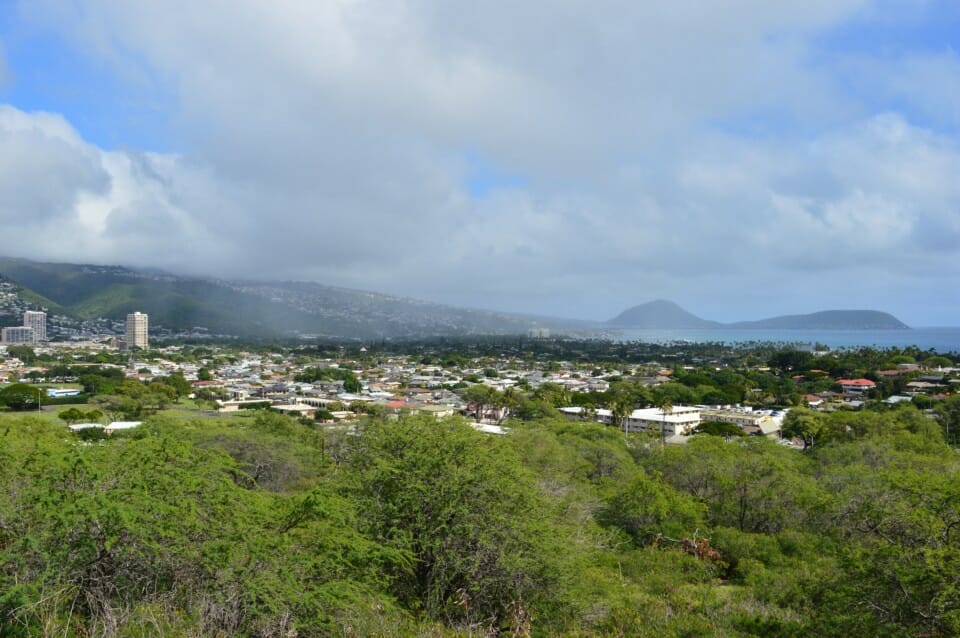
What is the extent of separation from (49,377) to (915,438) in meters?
74.2

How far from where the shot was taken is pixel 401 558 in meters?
8.12

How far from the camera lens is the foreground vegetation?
6.16 metres

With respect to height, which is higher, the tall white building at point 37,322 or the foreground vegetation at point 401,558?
the foreground vegetation at point 401,558

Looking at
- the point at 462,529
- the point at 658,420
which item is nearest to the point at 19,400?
the point at 658,420

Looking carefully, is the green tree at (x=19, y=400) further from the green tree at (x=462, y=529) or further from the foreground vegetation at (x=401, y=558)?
the green tree at (x=462, y=529)

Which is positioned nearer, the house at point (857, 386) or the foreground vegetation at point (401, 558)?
the foreground vegetation at point (401, 558)

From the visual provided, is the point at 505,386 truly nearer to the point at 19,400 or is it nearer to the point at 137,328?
the point at 19,400

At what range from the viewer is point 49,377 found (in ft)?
206

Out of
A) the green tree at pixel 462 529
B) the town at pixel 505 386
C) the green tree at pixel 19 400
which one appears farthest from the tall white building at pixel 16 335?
the green tree at pixel 462 529

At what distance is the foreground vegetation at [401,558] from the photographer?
6.16 meters

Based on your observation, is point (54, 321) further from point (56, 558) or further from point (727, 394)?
point (56, 558)

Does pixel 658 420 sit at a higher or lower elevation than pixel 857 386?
lower

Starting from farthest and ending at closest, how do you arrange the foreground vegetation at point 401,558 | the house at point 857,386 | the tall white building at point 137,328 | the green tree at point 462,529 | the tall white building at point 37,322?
the tall white building at point 37,322 → the tall white building at point 137,328 → the house at point 857,386 → the green tree at point 462,529 → the foreground vegetation at point 401,558

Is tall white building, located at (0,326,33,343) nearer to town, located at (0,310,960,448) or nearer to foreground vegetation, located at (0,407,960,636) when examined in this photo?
town, located at (0,310,960,448)
